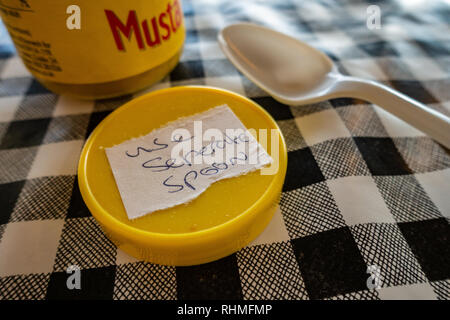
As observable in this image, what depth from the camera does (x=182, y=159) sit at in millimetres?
327

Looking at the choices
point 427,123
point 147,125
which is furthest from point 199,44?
point 427,123

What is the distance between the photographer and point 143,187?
302 millimetres

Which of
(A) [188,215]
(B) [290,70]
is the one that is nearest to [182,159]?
(A) [188,215]

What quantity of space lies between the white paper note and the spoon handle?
0.52 ft

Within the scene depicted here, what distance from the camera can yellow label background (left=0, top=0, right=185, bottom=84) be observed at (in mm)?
A: 321

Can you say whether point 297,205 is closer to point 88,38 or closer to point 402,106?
point 402,106

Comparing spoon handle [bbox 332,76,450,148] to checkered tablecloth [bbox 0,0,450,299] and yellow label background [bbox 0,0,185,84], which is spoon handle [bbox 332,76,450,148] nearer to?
checkered tablecloth [bbox 0,0,450,299]

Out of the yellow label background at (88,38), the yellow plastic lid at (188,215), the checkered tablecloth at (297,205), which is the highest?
the yellow label background at (88,38)

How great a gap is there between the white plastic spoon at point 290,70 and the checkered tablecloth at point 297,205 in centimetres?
2

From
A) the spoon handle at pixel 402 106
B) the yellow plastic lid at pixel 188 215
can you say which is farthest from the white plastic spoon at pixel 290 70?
the yellow plastic lid at pixel 188 215

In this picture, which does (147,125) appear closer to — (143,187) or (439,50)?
(143,187)

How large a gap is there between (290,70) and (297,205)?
0.21 meters

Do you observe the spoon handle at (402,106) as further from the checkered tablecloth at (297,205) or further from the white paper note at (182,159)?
the white paper note at (182,159)

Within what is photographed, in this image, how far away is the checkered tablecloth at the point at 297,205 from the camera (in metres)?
0.28
